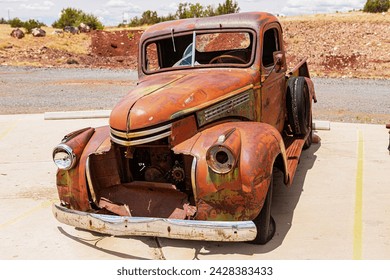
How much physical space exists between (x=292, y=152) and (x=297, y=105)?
82cm

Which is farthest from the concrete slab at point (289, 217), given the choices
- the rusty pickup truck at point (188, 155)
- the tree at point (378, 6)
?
the tree at point (378, 6)

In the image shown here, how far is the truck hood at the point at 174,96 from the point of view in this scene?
4340 mm

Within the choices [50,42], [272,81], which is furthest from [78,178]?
[50,42]

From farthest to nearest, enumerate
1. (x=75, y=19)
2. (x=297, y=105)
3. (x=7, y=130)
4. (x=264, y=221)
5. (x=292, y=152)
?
(x=75, y=19)
(x=7, y=130)
(x=297, y=105)
(x=292, y=152)
(x=264, y=221)

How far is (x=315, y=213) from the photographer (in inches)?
209

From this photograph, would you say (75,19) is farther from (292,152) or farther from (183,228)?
(183,228)

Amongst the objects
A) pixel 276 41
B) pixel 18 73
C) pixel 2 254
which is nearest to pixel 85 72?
pixel 18 73

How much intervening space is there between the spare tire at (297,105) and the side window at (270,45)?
0.56 m

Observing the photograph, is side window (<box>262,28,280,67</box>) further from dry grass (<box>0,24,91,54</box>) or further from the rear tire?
dry grass (<box>0,24,91,54</box>)

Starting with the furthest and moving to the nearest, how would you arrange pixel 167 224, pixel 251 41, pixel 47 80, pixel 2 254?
pixel 47 80 < pixel 251 41 < pixel 2 254 < pixel 167 224

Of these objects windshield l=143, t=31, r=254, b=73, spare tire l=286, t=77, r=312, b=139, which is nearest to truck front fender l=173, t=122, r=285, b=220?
windshield l=143, t=31, r=254, b=73

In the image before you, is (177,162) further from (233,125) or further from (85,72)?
(85,72)

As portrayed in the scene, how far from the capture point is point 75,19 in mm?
48750

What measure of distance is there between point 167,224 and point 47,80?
767 inches
